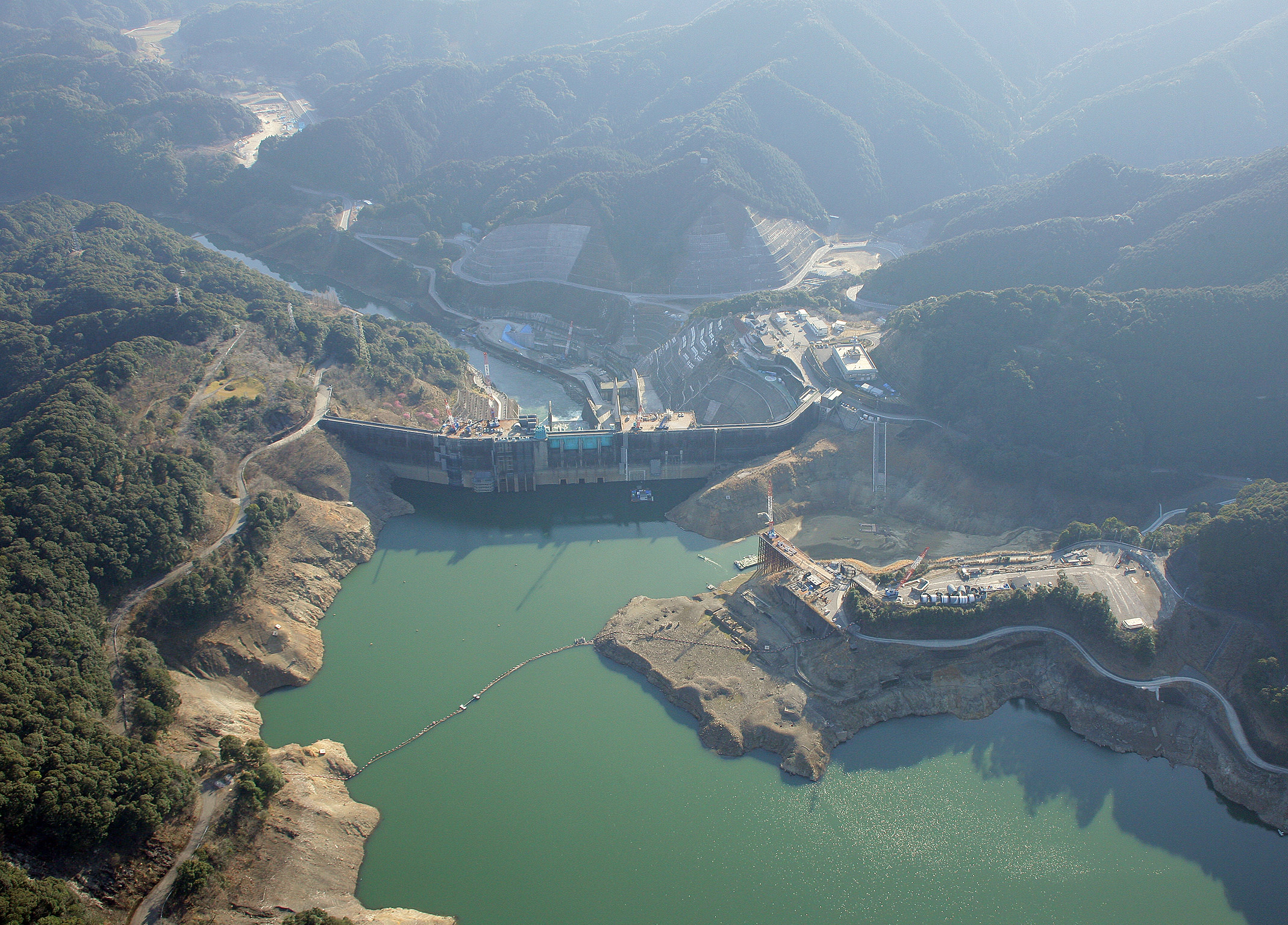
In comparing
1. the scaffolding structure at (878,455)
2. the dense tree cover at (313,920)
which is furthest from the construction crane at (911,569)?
the dense tree cover at (313,920)

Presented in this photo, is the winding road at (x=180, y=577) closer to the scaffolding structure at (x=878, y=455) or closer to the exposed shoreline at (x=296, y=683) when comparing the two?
the exposed shoreline at (x=296, y=683)

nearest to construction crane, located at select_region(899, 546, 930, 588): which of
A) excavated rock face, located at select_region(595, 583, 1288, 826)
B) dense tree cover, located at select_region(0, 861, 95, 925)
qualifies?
excavated rock face, located at select_region(595, 583, 1288, 826)

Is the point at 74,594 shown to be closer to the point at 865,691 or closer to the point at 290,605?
the point at 290,605

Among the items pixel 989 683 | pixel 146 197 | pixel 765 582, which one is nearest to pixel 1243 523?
pixel 989 683

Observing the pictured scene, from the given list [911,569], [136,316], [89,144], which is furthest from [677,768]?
[89,144]

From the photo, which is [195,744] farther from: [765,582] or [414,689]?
[765,582]

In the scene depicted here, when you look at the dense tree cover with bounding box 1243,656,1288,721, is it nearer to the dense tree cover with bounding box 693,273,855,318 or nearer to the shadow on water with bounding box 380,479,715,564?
the shadow on water with bounding box 380,479,715,564
